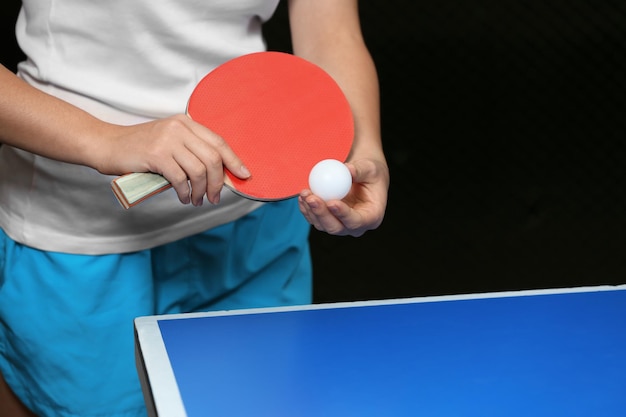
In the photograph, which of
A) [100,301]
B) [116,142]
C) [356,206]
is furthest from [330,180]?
[100,301]

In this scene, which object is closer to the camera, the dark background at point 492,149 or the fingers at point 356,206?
the fingers at point 356,206

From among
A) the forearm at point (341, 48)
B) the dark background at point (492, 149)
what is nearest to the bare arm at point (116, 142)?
the forearm at point (341, 48)

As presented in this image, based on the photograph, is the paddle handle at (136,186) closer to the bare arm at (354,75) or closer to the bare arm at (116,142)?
the bare arm at (116,142)

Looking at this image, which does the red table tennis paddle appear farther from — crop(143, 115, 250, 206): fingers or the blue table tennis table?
the blue table tennis table

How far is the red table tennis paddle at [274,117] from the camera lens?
38.3 inches

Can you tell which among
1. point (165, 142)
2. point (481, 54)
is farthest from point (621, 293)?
point (481, 54)

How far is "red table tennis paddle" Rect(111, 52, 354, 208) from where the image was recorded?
3.19ft

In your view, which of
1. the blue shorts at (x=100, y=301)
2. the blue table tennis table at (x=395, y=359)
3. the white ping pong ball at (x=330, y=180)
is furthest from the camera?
the blue shorts at (x=100, y=301)

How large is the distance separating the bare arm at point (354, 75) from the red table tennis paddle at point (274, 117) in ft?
0.16

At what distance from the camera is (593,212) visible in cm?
253

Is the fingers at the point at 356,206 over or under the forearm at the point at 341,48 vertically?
under

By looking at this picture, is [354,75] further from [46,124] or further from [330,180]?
[46,124]

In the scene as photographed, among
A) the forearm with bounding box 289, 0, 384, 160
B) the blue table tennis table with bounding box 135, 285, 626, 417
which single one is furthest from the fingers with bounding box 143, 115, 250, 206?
the forearm with bounding box 289, 0, 384, 160

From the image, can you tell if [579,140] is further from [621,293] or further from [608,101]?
[621,293]
